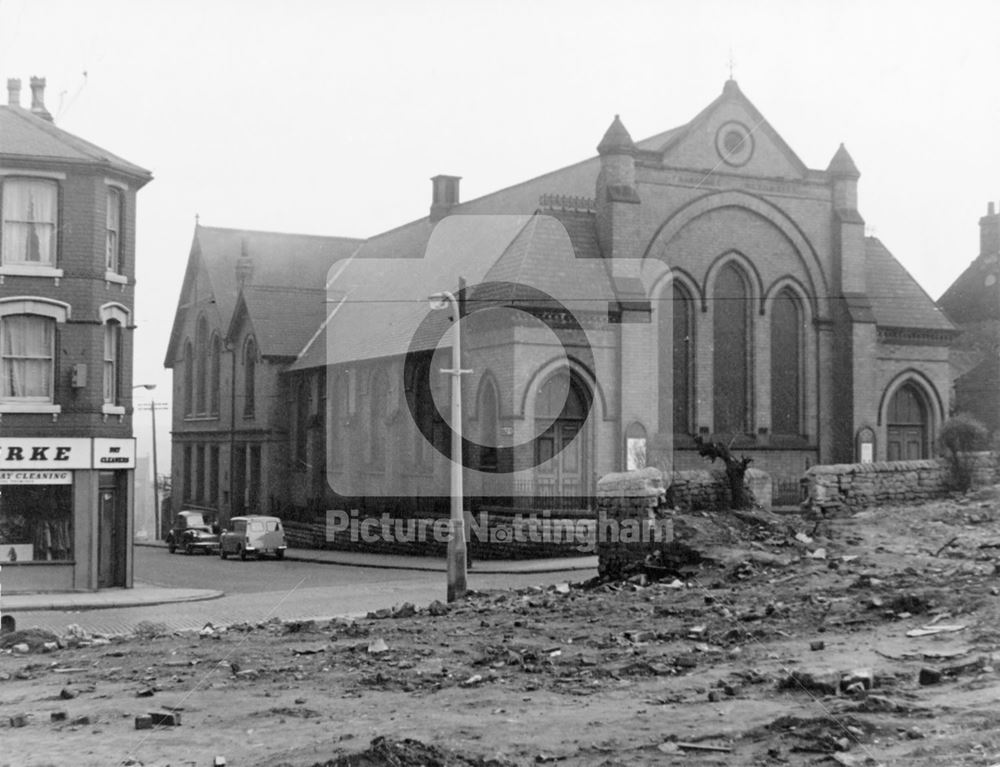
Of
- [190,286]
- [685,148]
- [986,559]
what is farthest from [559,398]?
[190,286]

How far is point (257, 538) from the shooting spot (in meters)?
39.9

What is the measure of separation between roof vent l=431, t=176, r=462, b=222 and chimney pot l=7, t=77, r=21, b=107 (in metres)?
20.0

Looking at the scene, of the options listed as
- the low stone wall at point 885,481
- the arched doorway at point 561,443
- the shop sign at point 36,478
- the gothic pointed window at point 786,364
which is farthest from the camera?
the gothic pointed window at point 786,364

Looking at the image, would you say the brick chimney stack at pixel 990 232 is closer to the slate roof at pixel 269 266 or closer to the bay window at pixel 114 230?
the slate roof at pixel 269 266

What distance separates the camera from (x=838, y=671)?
11.5 metres

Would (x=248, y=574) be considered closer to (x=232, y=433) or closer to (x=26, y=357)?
(x=26, y=357)

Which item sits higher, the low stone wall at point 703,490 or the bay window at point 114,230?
the bay window at point 114,230

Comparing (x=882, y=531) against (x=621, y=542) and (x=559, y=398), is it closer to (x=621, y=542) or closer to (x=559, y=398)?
(x=621, y=542)

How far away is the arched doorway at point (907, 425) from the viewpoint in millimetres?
39969

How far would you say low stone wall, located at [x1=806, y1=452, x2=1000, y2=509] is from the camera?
2405cm

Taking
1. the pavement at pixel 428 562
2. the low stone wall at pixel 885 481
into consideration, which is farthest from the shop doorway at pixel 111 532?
the low stone wall at pixel 885 481

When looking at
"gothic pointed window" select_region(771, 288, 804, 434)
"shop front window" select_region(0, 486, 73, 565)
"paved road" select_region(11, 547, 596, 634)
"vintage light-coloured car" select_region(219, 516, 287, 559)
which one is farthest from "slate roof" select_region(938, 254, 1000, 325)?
"shop front window" select_region(0, 486, 73, 565)

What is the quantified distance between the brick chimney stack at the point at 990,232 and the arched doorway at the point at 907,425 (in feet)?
46.6

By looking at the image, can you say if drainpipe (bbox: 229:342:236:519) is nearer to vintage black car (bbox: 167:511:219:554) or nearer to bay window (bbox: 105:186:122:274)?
vintage black car (bbox: 167:511:219:554)
